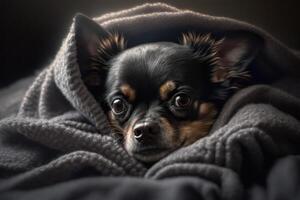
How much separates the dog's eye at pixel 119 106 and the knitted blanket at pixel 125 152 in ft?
0.18

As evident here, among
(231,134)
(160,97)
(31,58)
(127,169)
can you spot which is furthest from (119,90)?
(31,58)

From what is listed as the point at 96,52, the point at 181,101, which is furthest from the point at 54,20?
the point at 181,101

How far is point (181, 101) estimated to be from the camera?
1295 millimetres

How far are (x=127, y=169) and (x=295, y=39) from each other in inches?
32.8

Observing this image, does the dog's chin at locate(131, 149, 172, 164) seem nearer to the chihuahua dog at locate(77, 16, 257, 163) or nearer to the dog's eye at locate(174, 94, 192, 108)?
the chihuahua dog at locate(77, 16, 257, 163)

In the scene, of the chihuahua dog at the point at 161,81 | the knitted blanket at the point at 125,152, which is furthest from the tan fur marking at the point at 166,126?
the knitted blanket at the point at 125,152

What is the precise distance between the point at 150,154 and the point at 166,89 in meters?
0.17

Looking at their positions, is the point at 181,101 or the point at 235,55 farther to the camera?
the point at 235,55

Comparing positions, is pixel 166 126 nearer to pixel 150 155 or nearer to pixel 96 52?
pixel 150 155

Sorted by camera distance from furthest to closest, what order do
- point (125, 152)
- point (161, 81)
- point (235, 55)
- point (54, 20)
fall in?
point (54, 20) < point (235, 55) < point (161, 81) < point (125, 152)

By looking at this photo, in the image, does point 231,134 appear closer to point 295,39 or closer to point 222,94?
point 222,94

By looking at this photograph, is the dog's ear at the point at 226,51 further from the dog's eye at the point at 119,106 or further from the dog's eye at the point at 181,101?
the dog's eye at the point at 119,106

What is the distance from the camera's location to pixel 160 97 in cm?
131

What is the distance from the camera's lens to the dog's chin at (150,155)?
1.24 metres
